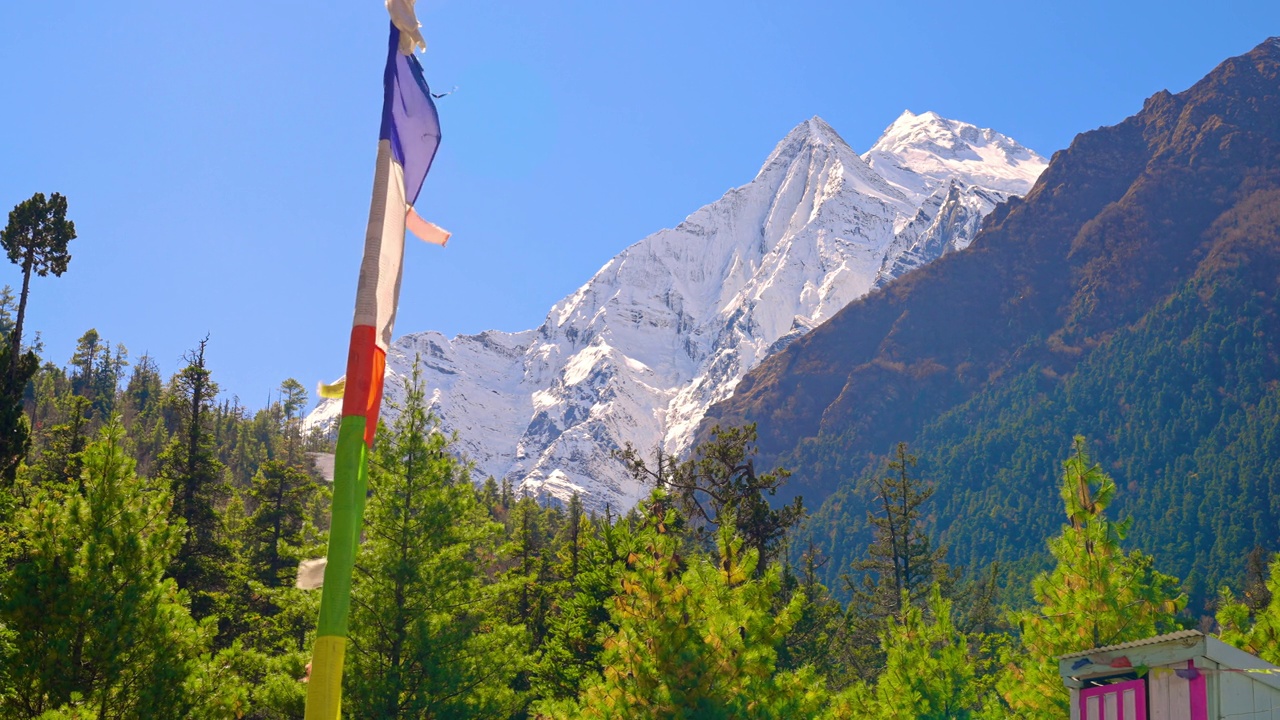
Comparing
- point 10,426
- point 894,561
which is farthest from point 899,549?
point 10,426

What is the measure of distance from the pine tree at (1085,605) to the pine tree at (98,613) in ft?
47.8

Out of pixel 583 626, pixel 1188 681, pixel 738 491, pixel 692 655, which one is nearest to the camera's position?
pixel 1188 681

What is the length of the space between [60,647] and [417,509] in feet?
23.5

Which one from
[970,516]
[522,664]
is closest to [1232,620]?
[522,664]

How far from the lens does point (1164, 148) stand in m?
190

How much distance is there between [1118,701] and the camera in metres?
15.4

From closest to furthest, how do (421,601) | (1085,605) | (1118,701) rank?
(1118,701), (1085,605), (421,601)

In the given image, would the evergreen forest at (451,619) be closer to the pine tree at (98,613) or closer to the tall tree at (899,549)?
the pine tree at (98,613)

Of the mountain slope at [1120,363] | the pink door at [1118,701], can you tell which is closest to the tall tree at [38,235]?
the pink door at [1118,701]

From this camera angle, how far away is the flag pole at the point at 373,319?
6.96 m

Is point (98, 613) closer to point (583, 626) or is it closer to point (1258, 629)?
point (583, 626)

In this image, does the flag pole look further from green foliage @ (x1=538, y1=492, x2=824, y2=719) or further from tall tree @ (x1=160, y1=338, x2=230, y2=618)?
tall tree @ (x1=160, y1=338, x2=230, y2=618)

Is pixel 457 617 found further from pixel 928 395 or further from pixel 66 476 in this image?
pixel 928 395

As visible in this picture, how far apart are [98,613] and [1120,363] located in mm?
161248
